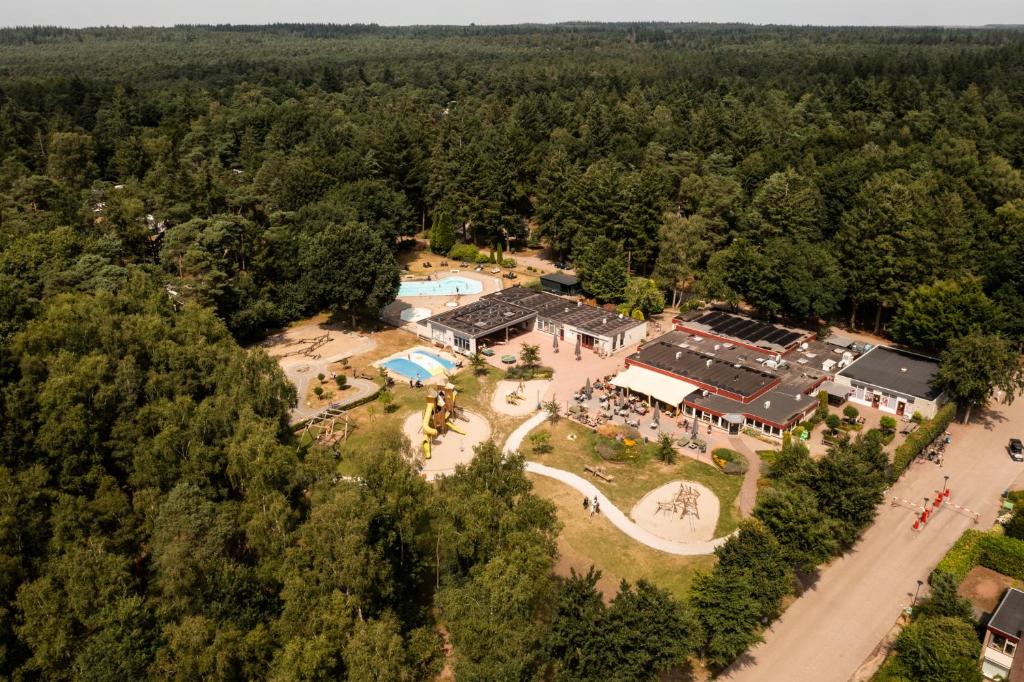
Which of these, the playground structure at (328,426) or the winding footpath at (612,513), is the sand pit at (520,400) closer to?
the winding footpath at (612,513)

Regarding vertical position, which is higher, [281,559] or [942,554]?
[281,559]

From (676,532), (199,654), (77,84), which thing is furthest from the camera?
(77,84)

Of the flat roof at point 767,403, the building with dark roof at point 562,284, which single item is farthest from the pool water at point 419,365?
the flat roof at point 767,403

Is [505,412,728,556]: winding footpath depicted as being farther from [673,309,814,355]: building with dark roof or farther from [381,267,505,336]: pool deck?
[381,267,505,336]: pool deck

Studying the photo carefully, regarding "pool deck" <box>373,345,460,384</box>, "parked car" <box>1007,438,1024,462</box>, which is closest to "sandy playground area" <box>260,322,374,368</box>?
"pool deck" <box>373,345,460,384</box>

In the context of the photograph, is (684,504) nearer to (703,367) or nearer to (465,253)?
(703,367)

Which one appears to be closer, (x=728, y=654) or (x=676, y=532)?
(x=728, y=654)

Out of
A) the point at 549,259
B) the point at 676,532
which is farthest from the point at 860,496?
the point at 549,259

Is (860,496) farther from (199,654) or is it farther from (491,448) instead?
(199,654)
